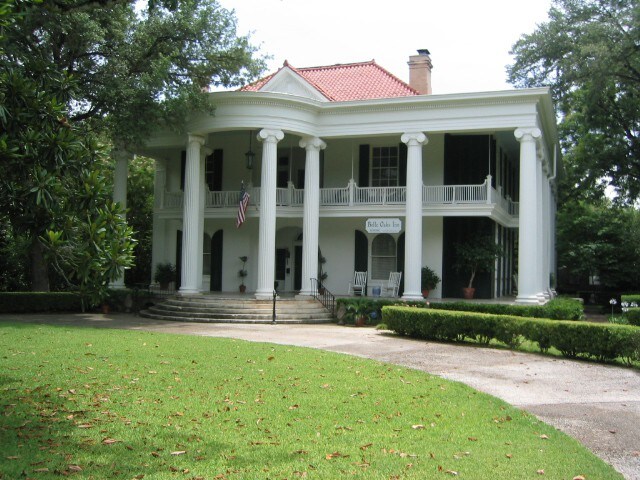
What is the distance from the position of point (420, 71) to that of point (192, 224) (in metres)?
11.3

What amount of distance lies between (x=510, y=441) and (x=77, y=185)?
216 inches

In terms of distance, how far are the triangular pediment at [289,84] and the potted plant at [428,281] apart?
25.3 feet

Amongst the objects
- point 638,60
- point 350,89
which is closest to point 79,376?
point 350,89

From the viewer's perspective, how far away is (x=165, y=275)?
25.9m

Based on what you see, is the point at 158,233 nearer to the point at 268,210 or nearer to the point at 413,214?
the point at 268,210

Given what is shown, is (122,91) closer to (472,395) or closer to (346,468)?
(472,395)

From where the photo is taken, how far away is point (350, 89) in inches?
979


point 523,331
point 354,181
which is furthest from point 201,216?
point 523,331

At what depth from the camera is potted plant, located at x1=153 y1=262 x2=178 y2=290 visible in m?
25.9

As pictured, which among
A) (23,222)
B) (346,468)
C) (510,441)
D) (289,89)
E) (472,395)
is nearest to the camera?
(346,468)

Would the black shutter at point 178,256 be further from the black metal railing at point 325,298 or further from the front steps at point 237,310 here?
the black metal railing at point 325,298

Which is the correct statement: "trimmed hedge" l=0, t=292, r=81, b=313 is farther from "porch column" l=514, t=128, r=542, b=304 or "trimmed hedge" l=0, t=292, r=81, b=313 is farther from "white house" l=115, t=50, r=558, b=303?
"porch column" l=514, t=128, r=542, b=304

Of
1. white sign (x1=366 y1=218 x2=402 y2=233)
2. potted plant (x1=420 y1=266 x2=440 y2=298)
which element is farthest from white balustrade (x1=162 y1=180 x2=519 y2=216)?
potted plant (x1=420 y1=266 x2=440 y2=298)

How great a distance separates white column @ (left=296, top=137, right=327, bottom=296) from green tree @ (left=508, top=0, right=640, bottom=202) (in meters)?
14.2
